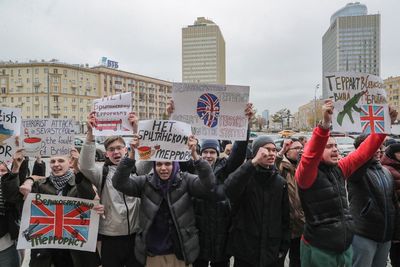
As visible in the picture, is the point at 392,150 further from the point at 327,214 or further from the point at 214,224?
the point at 214,224

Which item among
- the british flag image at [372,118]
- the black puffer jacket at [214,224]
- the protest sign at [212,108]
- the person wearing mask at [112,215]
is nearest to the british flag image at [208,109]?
the protest sign at [212,108]

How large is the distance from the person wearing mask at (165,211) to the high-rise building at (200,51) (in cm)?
11244

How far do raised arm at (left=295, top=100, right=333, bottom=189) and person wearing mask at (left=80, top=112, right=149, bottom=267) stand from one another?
71.2 inches

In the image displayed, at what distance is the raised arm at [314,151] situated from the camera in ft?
9.31

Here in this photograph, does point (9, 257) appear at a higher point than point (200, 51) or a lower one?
lower

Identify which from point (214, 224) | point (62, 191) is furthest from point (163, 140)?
point (62, 191)

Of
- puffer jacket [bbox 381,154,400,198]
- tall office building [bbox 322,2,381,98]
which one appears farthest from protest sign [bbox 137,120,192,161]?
tall office building [bbox 322,2,381,98]

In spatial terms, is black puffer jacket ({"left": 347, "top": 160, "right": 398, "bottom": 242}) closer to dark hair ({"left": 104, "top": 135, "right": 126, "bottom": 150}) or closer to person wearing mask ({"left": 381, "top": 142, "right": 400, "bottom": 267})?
person wearing mask ({"left": 381, "top": 142, "right": 400, "bottom": 267})

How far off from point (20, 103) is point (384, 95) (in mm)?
109917

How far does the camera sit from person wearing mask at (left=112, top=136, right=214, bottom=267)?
10.8ft

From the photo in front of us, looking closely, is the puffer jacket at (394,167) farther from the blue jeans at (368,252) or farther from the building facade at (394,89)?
the building facade at (394,89)

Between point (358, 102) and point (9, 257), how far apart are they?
4185mm

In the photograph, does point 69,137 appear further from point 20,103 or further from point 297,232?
point 20,103

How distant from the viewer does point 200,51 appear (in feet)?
387
